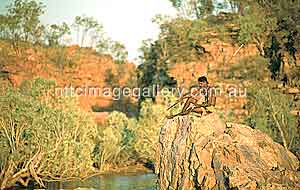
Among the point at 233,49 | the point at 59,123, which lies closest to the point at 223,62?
the point at 233,49

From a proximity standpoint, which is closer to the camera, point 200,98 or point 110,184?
point 200,98

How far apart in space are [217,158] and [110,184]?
21678mm

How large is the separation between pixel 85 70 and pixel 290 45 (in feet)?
102

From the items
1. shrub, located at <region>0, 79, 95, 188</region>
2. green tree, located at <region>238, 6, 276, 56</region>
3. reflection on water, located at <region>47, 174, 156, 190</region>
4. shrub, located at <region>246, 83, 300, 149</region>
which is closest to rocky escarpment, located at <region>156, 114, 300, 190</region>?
shrub, located at <region>0, 79, 95, 188</region>

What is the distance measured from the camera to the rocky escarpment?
40.2 ft

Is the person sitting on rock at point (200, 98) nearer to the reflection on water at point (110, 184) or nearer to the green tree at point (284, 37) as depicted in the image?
the reflection on water at point (110, 184)

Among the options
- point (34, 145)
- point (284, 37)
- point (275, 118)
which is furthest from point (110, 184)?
point (284, 37)

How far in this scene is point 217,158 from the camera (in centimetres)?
1323

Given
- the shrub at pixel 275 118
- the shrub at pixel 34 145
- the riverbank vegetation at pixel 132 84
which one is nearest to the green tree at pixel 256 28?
the riverbank vegetation at pixel 132 84

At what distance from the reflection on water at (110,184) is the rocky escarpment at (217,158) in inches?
570

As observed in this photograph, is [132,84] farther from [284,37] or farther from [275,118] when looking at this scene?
[275,118]

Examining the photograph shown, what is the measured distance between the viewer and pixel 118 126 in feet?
148

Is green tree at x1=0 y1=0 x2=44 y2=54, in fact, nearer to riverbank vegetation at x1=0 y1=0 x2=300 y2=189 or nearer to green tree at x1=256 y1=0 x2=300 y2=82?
riverbank vegetation at x1=0 y1=0 x2=300 y2=189

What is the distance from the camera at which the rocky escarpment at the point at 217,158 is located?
1226 centimetres
